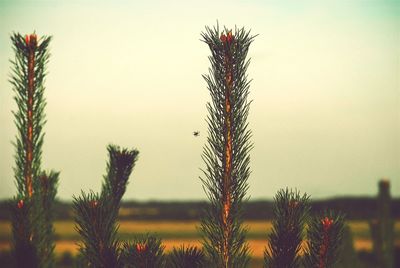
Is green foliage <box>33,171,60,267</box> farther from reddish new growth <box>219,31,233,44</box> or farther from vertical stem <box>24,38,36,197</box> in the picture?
reddish new growth <box>219,31,233,44</box>

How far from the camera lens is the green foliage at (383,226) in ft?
33.1

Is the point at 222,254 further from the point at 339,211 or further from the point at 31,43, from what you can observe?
the point at 31,43

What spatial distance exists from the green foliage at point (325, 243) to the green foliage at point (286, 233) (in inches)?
2.1

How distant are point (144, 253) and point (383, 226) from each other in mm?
9430

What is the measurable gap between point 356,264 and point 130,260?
1894mm

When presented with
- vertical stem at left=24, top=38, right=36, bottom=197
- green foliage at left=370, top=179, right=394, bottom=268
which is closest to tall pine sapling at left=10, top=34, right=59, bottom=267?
vertical stem at left=24, top=38, right=36, bottom=197

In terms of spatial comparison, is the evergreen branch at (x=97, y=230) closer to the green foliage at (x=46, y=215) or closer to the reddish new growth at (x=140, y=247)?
the reddish new growth at (x=140, y=247)

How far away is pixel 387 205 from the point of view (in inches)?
415

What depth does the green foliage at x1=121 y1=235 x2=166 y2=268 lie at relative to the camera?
2178mm

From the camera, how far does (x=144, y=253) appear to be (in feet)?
7.14

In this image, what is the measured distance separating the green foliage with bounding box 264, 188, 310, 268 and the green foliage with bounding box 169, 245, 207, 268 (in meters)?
0.31

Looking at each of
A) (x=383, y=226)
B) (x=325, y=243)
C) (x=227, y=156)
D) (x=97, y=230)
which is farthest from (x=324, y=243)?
(x=383, y=226)

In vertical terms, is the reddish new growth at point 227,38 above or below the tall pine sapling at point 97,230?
above

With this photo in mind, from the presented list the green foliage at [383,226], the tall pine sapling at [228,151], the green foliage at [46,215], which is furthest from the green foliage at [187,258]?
the green foliage at [383,226]
